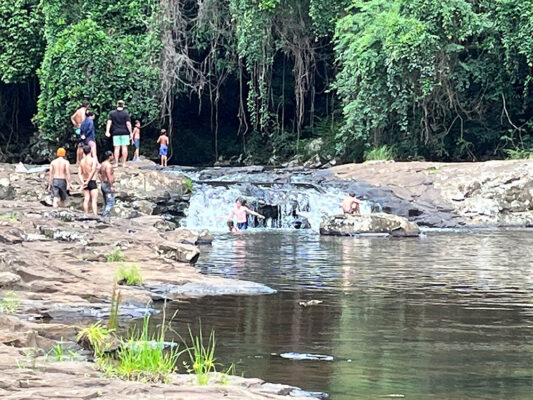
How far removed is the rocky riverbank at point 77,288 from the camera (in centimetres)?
548

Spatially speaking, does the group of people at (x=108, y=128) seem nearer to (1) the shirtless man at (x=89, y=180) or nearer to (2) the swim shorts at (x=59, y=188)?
(1) the shirtless man at (x=89, y=180)

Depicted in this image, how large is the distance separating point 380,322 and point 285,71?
30.2 m

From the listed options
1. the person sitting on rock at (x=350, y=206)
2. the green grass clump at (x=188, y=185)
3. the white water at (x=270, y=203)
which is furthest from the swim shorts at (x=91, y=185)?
→ the person sitting on rock at (x=350, y=206)

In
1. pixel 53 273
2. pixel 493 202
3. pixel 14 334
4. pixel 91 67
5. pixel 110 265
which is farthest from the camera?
pixel 91 67

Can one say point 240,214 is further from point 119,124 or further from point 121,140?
point 119,124

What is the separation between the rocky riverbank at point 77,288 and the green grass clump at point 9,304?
6 centimetres

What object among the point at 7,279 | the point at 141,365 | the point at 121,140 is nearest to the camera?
the point at 141,365

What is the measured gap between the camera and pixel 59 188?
69.5ft

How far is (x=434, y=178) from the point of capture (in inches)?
1030

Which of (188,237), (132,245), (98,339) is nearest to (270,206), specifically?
(188,237)

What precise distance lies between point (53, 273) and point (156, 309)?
159cm

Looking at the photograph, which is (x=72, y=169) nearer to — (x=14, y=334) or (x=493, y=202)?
(x=493, y=202)

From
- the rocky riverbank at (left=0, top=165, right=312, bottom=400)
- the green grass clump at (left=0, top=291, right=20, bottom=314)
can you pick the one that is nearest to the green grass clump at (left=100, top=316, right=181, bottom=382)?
the rocky riverbank at (left=0, top=165, right=312, bottom=400)

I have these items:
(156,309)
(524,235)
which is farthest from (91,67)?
(156,309)
